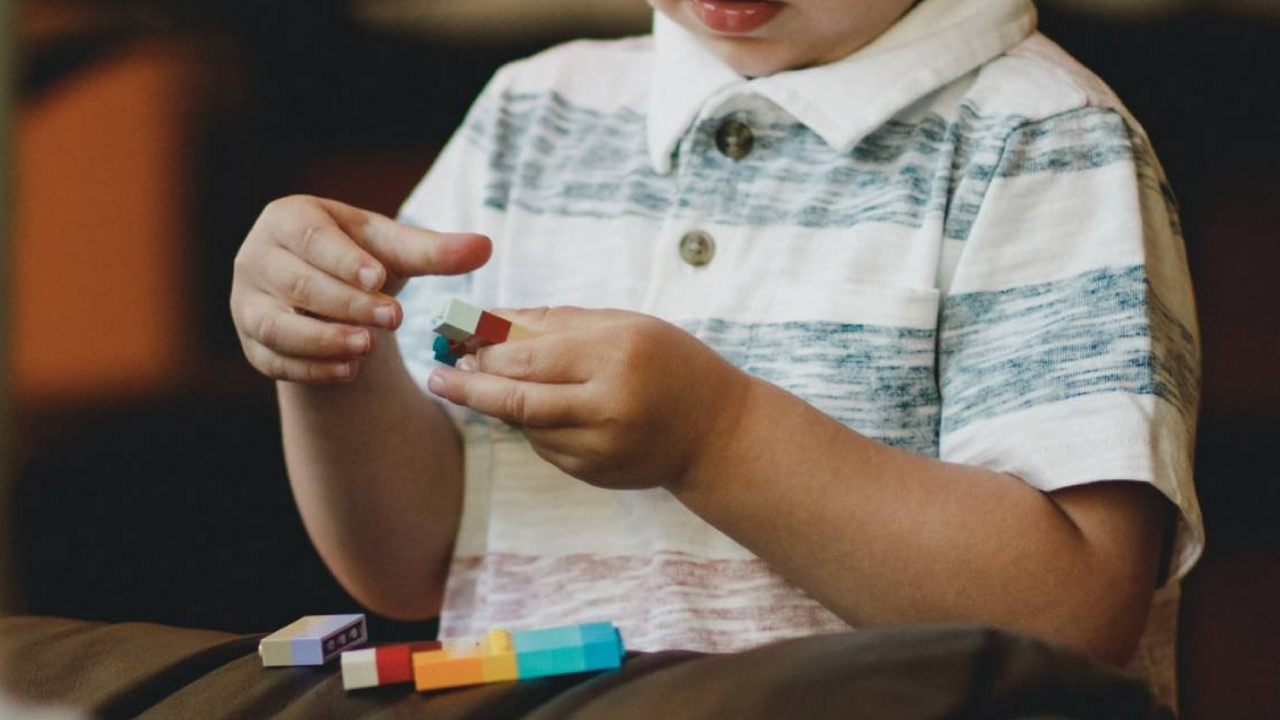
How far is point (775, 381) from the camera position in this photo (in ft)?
2.02

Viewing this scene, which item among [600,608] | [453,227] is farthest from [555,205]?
[600,608]

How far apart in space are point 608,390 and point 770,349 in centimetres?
14

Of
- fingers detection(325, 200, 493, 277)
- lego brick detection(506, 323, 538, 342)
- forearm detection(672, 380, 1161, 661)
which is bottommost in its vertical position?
forearm detection(672, 380, 1161, 661)

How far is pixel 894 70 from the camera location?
0.63 meters

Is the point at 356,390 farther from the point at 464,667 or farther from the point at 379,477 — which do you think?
the point at 464,667

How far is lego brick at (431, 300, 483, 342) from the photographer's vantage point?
0.48 metres

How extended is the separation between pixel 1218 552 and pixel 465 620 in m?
0.44

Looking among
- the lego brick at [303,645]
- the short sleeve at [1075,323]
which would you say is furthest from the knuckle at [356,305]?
the short sleeve at [1075,323]

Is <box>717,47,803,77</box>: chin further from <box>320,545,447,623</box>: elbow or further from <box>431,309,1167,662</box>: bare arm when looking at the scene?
<box>320,545,447,623</box>: elbow

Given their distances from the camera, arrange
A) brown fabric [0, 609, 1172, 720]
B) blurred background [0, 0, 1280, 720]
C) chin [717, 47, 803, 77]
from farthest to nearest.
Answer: blurred background [0, 0, 1280, 720] < chin [717, 47, 803, 77] < brown fabric [0, 609, 1172, 720]

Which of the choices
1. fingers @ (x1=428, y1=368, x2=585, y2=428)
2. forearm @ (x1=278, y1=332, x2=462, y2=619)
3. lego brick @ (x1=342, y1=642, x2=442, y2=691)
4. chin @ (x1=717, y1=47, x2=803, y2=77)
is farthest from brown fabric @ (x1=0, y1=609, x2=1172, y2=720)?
chin @ (x1=717, y1=47, x2=803, y2=77)

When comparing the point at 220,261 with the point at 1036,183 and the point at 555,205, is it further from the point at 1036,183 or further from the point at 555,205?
the point at 1036,183

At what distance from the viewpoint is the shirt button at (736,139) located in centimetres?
66

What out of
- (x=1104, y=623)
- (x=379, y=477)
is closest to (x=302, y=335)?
(x=379, y=477)
